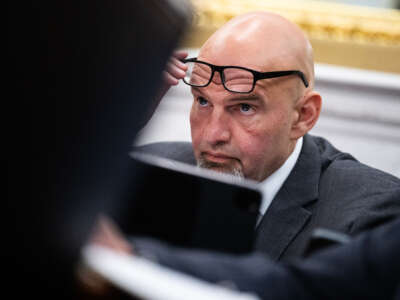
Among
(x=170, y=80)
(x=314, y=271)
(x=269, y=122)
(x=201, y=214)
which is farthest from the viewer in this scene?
(x=269, y=122)

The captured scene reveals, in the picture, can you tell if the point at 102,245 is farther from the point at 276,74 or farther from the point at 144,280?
the point at 276,74

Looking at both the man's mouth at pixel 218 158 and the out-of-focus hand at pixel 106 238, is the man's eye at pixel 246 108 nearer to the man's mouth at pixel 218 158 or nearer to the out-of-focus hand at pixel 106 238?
the man's mouth at pixel 218 158

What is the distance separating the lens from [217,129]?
4.76 ft

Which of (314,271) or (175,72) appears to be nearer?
(314,271)

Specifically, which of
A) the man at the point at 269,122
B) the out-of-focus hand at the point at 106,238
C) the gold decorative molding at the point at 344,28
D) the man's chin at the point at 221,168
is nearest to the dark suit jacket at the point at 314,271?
the out-of-focus hand at the point at 106,238

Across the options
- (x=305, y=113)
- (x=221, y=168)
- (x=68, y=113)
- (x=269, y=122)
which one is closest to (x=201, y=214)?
(x=68, y=113)

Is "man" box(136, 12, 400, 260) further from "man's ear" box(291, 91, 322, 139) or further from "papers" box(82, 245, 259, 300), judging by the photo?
"papers" box(82, 245, 259, 300)

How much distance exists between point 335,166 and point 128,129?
1099 mm

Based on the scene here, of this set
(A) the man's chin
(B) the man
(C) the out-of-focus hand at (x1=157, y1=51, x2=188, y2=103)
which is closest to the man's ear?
(B) the man

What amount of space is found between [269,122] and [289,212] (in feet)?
1.09

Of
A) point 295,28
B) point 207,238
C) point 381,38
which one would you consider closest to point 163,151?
point 295,28

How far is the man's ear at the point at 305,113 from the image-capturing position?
1598 mm

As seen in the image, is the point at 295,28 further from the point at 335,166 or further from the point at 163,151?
the point at 163,151

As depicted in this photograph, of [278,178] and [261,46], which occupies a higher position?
[261,46]
